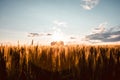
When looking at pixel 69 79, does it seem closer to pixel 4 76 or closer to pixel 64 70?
pixel 64 70

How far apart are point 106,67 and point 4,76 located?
2552 mm

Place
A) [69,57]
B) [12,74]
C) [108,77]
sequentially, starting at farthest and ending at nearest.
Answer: [69,57]
[108,77]
[12,74]

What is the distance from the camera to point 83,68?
14.6 feet

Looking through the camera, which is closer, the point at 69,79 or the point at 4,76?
the point at 4,76

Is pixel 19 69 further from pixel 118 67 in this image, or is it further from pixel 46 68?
pixel 118 67

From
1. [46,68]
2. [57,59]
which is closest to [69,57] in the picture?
[57,59]

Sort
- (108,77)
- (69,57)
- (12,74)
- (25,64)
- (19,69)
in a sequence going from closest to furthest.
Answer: (12,74), (19,69), (25,64), (108,77), (69,57)

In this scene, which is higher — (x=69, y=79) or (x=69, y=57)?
(x=69, y=57)

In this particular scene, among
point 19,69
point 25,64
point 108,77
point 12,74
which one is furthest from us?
point 108,77

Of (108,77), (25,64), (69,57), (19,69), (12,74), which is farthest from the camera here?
(69,57)

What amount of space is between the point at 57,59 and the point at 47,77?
0.65 m

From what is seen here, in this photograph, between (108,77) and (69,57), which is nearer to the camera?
(108,77)

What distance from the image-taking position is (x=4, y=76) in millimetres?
3672

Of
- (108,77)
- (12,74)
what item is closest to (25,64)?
(12,74)
